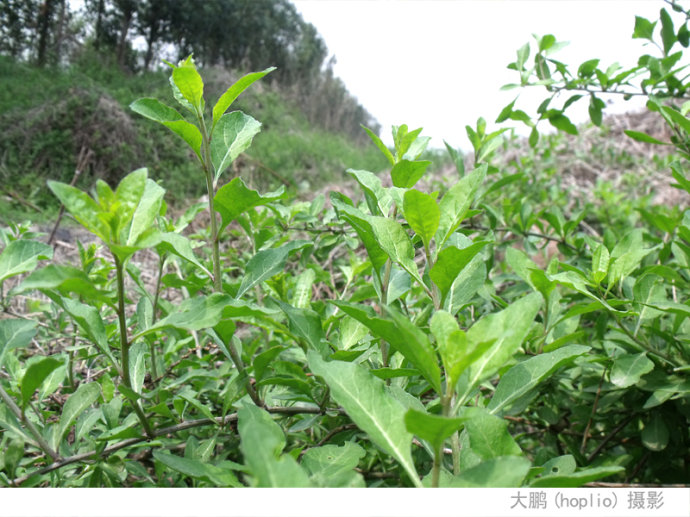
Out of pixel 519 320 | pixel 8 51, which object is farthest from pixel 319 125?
pixel 519 320

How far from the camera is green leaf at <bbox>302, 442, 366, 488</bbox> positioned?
1.72ft

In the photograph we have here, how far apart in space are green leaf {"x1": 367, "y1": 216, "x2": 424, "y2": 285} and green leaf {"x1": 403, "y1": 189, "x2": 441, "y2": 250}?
0.03m

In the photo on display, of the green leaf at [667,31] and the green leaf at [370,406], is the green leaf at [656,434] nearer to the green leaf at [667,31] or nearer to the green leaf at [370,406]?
the green leaf at [370,406]

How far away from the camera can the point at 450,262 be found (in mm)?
644

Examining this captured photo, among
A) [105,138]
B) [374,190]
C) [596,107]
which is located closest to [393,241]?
[374,190]

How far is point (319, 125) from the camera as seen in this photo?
19.3 feet

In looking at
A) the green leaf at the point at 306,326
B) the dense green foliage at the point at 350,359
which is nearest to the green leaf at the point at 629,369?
the dense green foliage at the point at 350,359

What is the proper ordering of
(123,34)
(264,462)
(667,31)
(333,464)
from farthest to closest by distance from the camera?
(123,34), (667,31), (333,464), (264,462)

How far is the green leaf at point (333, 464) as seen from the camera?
1.72 feet

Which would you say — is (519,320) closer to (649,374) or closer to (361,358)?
(361,358)

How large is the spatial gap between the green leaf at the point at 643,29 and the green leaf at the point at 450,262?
1.31 m

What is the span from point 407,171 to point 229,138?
0.33m

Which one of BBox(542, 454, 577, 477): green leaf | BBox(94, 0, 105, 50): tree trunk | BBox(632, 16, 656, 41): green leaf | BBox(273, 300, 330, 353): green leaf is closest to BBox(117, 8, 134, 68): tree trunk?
BBox(94, 0, 105, 50): tree trunk

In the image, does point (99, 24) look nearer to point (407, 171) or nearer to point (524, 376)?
point (407, 171)
